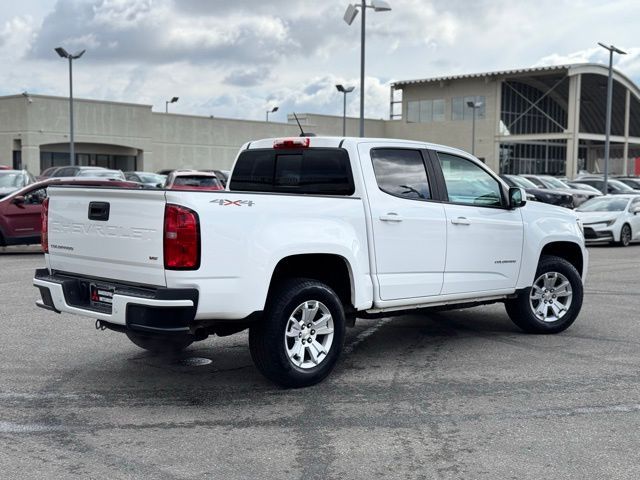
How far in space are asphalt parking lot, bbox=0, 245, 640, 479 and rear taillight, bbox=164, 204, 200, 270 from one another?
110 cm

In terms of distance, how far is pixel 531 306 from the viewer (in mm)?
8664

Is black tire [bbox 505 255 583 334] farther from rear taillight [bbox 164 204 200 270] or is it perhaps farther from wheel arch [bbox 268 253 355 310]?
rear taillight [bbox 164 204 200 270]

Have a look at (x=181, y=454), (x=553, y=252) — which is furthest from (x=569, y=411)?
(x=553, y=252)

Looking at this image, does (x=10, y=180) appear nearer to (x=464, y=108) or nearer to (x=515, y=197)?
(x=515, y=197)

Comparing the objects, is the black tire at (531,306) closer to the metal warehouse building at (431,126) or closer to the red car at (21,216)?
the red car at (21,216)

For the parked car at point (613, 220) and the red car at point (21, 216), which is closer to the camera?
the red car at point (21, 216)

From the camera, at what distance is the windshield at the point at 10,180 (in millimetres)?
21047

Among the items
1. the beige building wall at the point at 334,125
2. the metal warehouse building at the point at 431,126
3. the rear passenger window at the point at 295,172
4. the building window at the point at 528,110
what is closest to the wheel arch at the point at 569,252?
the rear passenger window at the point at 295,172

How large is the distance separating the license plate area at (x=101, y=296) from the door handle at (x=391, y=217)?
2307 mm

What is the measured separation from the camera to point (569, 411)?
19.4ft

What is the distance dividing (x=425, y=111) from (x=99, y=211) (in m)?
70.5

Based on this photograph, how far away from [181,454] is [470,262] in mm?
3767

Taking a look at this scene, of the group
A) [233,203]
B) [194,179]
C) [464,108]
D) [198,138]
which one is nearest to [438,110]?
[464,108]

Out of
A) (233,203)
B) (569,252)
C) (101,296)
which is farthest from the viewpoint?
(569,252)
